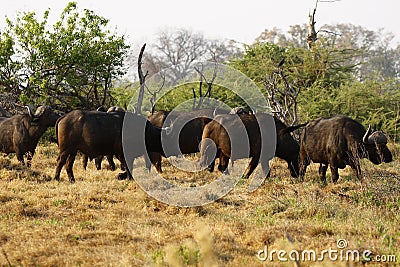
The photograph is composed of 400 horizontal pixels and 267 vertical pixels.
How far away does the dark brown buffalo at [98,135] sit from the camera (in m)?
10.5

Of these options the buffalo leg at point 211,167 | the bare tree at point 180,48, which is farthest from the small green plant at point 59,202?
the bare tree at point 180,48

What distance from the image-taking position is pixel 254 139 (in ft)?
37.4

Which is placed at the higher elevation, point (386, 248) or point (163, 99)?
point (163, 99)

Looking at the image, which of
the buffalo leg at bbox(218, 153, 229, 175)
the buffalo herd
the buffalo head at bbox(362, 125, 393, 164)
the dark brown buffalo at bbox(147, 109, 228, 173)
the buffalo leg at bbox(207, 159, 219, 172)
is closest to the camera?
the buffalo head at bbox(362, 125, 393, 164)

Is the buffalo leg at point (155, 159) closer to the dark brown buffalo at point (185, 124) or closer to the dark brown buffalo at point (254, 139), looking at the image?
the dark brown buffalo at point (185, 124)

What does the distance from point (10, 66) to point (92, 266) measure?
1330 cm

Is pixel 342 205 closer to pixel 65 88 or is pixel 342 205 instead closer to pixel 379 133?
pixel 379 133

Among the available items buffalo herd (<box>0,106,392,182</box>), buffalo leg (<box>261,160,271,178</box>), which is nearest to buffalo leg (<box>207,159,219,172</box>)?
buffalo herd (<box>0,106,392,182</box>)

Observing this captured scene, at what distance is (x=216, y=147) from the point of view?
11.8 m

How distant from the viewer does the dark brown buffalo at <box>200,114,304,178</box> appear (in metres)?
11.4

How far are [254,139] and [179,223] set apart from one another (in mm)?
4788

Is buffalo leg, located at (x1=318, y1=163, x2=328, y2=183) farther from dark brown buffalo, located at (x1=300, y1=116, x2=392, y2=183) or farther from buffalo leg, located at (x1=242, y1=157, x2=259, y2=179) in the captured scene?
buffalo leg, located at (x1=242, y1=157, x2=259, y2=179)

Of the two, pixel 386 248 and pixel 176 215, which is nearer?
pixel 386 248

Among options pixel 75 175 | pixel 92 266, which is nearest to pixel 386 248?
pixel 92 266
